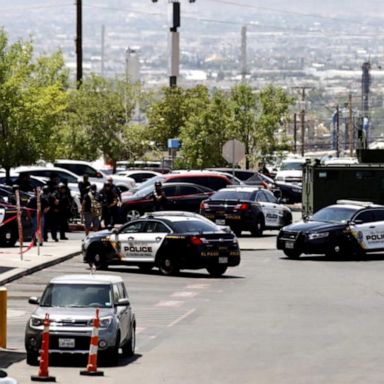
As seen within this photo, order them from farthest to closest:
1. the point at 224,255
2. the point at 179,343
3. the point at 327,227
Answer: the point at 327,227, the point at 224,255, the point at 179,343

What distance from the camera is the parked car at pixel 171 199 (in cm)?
5569

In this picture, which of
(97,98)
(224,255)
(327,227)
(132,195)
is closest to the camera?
(224,255)

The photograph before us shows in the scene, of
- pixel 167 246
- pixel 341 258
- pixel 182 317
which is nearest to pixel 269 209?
pixel 341 258

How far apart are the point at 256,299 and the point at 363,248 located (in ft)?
39.0

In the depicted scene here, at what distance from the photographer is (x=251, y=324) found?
29406 millimetres

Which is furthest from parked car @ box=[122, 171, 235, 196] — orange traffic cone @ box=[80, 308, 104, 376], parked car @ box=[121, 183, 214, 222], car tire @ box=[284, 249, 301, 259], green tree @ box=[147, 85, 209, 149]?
orange traffic cone @ box=[80, 308, 104, 376]

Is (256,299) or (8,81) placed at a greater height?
(8,81)

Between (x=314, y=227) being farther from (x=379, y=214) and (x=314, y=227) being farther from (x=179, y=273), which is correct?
(x=179, y=273)

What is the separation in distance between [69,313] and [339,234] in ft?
71.7

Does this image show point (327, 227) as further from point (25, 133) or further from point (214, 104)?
point (214, 104)

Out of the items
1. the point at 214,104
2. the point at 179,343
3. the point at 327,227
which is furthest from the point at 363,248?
the point at 214,104

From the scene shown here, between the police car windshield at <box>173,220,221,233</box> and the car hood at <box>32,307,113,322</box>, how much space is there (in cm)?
1466

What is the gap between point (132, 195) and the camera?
5712cm

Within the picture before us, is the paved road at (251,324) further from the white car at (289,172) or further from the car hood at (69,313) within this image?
the white car at (289,172)
